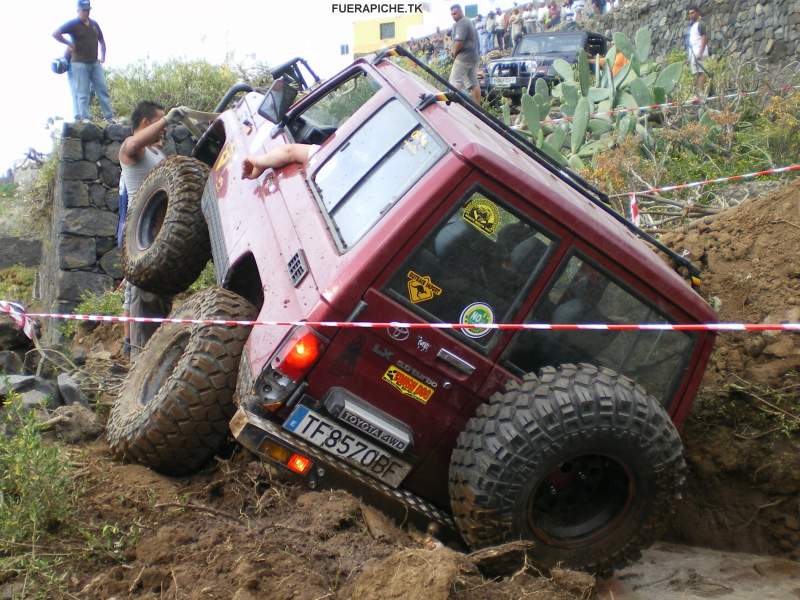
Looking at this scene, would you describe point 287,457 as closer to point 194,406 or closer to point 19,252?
point 194,406

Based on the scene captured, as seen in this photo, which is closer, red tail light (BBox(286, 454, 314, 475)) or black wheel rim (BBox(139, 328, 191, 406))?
red tail light (BBox(286, 454, 314, 475))

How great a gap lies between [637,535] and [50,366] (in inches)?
206

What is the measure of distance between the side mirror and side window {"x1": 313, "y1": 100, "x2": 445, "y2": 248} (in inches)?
36.0

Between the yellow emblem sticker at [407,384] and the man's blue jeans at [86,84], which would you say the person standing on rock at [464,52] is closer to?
the man's blue jeans at [86,84]

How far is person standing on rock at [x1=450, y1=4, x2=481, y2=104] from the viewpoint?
12969mm

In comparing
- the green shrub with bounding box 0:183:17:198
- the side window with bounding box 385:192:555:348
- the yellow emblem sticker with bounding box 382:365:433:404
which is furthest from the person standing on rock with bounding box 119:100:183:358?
the green shrub with bounding box 0:183:17:198

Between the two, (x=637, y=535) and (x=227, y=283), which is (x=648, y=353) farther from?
(x=227, y=283)

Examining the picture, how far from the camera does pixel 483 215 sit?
3.70 meters

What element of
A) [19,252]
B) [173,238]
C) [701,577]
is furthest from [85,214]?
[701,577]

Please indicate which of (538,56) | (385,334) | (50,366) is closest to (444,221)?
(385,334)

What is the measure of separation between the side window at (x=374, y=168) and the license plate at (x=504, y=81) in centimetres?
1235

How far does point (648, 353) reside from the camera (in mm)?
4094

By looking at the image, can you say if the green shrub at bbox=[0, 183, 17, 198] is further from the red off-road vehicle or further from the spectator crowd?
the red off-road vehicle

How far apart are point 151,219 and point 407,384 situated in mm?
3630
